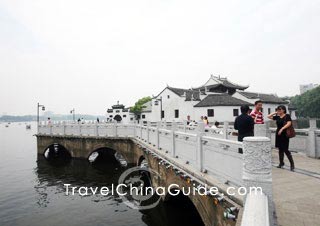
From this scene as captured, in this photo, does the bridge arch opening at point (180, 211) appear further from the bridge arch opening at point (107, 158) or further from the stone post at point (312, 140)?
the bridge arch opening at point (107, 158)

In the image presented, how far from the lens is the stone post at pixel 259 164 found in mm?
3479

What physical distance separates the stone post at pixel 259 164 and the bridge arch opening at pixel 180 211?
22.1 feet

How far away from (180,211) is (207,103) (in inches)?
1183

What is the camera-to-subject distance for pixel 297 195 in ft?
15.8

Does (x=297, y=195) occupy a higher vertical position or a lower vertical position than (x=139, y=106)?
lower

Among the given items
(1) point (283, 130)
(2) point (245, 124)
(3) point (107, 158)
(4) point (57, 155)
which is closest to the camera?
(2) point (245, 124)

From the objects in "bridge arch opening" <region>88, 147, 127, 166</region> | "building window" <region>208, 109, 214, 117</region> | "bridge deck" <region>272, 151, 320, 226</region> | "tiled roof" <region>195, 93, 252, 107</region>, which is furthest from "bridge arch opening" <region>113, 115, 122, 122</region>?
"bridge deck" <region>272, 151, 320, 226</region>

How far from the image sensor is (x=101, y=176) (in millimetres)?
19250

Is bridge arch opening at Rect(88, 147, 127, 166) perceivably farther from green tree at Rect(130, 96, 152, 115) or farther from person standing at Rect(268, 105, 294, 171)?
green tree at Rect(130, 96, 152, 115)

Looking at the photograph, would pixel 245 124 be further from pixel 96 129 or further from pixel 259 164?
pixel 96 129

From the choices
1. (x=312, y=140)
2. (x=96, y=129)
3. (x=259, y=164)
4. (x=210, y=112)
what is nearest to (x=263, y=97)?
(x=210, y=112)

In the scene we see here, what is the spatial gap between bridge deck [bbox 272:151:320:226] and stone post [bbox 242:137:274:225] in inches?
23.8

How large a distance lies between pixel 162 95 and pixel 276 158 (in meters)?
37.8

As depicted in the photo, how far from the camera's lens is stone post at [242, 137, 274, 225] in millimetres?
3479
